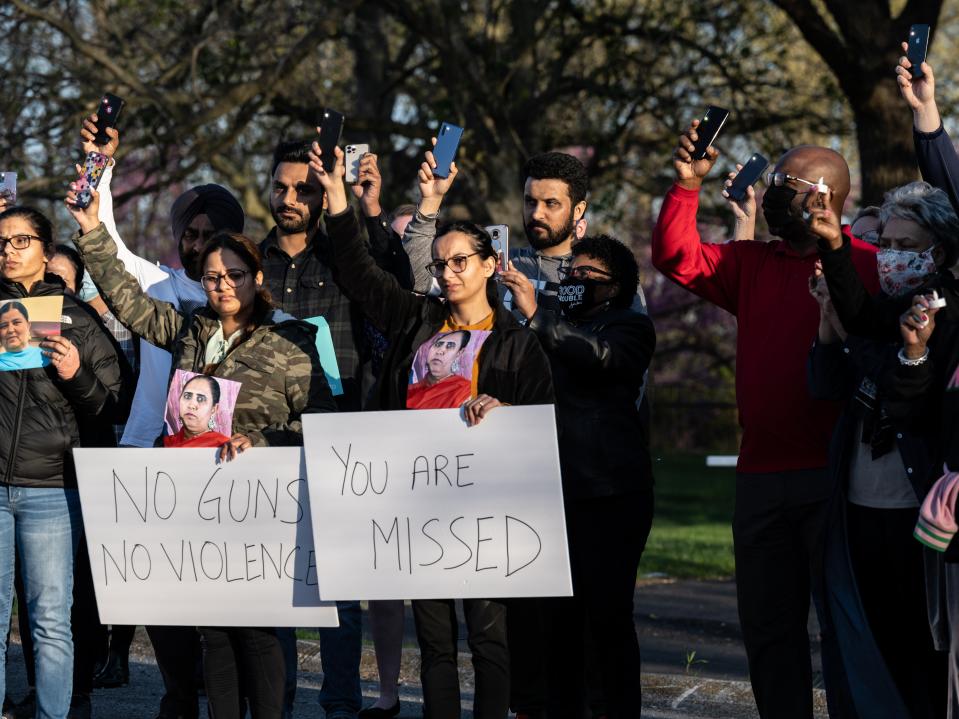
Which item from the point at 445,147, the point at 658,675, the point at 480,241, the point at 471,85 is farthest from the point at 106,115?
the point at 471,85

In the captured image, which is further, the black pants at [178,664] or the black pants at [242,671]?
the black pants at [178,664]

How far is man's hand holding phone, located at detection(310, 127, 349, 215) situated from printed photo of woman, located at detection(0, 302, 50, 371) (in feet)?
3.94

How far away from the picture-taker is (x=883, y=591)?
4594 millimetres

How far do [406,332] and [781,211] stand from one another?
1304mm

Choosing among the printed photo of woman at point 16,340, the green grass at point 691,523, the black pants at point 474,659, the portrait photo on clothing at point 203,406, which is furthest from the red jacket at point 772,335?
the green grass at point 691,523

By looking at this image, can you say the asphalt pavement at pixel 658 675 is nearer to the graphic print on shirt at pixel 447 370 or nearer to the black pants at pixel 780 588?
the black pants at pixel 780 588

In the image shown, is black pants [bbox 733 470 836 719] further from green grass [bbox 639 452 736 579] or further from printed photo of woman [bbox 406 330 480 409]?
green grass [bbox 639 452 736 579]

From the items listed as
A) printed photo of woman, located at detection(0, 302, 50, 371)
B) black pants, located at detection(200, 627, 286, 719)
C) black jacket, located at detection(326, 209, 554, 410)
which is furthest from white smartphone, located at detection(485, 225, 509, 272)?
printed photo of woman, located at detection(0, 302, 50, 371)

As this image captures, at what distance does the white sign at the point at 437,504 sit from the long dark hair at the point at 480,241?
1.58ft

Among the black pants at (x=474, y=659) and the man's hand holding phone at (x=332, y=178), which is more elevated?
the man's hand holding phone at (x=332, y=178)

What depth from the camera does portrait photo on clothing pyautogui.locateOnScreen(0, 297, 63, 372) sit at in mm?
5270

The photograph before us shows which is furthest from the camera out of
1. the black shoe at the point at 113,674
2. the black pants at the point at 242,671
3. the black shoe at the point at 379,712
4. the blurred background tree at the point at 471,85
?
the blurred background tree at the point at 471,85

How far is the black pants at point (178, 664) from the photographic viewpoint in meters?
5.36

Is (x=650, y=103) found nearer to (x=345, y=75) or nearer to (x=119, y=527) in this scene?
(x=345, y=75)
